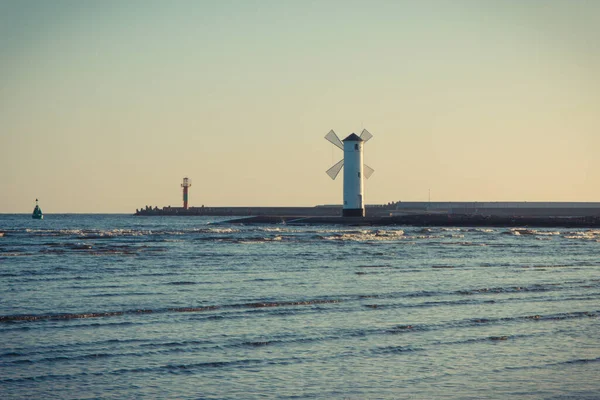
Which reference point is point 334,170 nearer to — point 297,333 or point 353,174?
point 353,174

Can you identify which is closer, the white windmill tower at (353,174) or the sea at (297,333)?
the sea at (297,333)

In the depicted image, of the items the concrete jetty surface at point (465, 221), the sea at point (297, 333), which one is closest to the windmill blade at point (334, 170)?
the concrete jetty surface at point (465, 221)

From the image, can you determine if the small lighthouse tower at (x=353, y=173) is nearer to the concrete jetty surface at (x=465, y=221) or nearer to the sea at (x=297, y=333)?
the concrete jetty surface at (x=465, y=221)

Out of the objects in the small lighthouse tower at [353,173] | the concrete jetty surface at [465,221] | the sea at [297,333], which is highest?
the small lighthouse tower at [353,173]

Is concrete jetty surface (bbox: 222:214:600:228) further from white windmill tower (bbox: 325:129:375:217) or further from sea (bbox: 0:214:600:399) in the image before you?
sea (bbox: 0:214:600:399)

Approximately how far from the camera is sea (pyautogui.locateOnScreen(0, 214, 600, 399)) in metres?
10.6

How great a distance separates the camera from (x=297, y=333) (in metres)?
14.3

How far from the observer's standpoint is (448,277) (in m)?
25.5

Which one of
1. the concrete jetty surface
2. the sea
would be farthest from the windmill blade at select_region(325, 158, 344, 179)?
the sea

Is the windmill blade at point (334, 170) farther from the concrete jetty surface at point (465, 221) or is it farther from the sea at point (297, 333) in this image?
the sea at point (297, 333)

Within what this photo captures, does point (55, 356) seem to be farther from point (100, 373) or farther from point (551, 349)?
point (551, 349)

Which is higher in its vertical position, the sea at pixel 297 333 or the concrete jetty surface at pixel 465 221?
the concrete jetty surface at pixel 465 221

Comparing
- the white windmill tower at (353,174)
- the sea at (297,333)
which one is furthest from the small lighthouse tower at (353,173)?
the sea at (297,333)

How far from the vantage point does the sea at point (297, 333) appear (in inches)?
416
